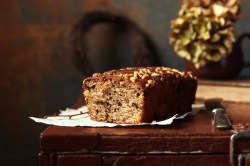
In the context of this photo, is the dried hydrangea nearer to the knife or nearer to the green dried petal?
the green dried petal

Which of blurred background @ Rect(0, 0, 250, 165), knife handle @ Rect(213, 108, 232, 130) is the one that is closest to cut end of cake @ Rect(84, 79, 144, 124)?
knife handle @ Rect(213, 108, 232, 130)

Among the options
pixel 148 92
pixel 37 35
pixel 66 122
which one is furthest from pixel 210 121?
pixel 37 35

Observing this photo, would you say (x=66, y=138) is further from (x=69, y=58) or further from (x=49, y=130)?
(x=69, y=58)

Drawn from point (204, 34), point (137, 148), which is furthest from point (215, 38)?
point (137, 148)

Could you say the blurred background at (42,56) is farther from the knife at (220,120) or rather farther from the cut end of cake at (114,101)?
the cut end of cake at (114,101)

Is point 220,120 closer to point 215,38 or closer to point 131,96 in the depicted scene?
point 131,96

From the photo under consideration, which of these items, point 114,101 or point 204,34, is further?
point 204,34
